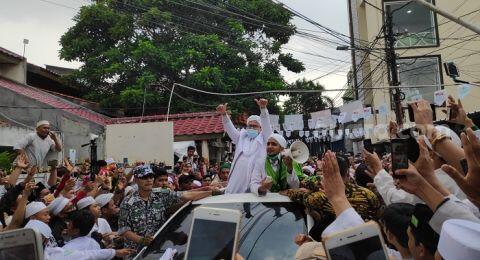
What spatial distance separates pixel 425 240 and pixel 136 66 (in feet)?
65.1

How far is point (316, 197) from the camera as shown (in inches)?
137

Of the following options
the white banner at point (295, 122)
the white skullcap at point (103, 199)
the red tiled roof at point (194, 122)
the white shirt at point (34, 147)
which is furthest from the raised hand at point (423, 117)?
the white banner at point (295, 122)

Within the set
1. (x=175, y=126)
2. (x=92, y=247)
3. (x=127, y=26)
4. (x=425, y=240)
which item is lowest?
(x=92, y=247)

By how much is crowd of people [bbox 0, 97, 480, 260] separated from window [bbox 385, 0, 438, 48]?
20.0 m

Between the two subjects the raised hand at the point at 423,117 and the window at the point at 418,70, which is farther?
the window at the point at 418,70

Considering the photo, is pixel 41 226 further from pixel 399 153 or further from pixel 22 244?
pixel 399 153

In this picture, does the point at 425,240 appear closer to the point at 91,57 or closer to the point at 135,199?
the point at 135,199

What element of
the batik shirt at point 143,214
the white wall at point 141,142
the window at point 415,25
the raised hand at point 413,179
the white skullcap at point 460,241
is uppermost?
the window at point 415,25

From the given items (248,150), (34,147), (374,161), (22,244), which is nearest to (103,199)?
(34,147)

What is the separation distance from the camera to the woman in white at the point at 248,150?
206 inches

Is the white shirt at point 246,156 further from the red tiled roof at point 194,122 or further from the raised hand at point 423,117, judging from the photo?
the red tiled roof at point 194,122

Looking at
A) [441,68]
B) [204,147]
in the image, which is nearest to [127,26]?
[204,147]

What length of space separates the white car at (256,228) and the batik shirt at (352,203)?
0.74 feet

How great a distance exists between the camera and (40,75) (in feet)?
73.9
